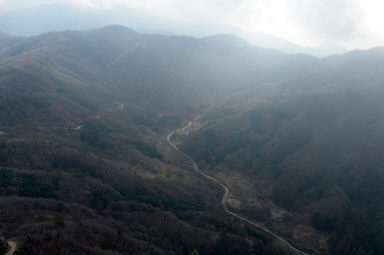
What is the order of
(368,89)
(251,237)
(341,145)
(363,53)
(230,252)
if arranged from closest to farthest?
1. (230,252)
2. (251,237)
3. (341,145)
4. (368,89)
5. (363,53)

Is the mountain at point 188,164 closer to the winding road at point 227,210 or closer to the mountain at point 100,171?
the mountain at point 100,171

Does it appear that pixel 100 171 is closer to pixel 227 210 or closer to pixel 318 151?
pixel 227 210

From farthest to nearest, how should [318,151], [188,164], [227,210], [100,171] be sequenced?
[188,164] → [318,151] → [227,210] → [100,171]

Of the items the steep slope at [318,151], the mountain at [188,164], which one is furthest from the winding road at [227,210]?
the steep slope at [318,151]

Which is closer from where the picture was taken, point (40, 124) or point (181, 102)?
point (40, 124)

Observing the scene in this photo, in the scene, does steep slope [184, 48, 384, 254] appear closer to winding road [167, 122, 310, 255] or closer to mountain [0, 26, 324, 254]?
winding road [167, 122, 310, 255]

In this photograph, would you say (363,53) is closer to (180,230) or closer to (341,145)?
(341,145)

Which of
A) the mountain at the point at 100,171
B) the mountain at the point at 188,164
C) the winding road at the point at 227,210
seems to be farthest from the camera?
the winding road at the point at 227,210

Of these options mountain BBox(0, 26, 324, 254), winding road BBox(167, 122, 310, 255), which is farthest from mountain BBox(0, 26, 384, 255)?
winding road BBox(167, 122, 310, 255)

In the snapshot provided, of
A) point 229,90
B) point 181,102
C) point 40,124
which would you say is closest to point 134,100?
point 181,102

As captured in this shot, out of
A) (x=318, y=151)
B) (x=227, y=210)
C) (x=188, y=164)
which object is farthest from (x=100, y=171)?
(x=318, y=151)

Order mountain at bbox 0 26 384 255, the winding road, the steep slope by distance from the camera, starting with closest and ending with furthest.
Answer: mountain at bbox 0 26 384 255 → the winding road → the steep slope
